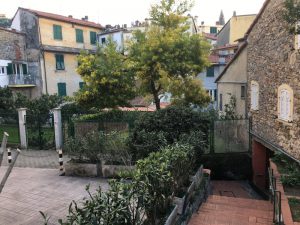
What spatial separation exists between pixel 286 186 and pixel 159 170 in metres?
4.91

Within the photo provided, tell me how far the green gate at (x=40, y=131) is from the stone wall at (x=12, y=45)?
12.9m

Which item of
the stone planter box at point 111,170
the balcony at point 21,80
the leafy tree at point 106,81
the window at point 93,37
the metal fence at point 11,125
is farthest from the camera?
the window at point 93,37

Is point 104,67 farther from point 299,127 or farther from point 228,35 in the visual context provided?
point 228,35

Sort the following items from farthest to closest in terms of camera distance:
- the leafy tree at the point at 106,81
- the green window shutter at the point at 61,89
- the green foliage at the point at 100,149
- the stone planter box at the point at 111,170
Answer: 1. the green window shutter at the point at 61,89
2. the leafy tree at the point at 106,81
3. the green foliage at the point at 100,149
4. the stone planter box at the point at 111,170

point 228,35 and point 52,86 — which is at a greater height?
point 228,35

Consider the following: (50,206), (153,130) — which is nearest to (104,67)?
(153,130)

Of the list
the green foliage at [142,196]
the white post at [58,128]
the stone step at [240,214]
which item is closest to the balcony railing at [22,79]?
the white post at [58,128]

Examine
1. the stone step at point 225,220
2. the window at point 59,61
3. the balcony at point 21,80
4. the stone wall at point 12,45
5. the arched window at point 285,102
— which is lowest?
the stone step at point 225,220

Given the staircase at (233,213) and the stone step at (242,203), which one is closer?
the staircase at (233,213)

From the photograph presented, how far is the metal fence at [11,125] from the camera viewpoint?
16.4 meters

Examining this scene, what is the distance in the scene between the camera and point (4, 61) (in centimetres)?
2614

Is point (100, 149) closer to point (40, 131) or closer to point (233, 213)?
point (233, 213)

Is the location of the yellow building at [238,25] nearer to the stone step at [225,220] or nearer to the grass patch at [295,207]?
the grass patch at [295,207]

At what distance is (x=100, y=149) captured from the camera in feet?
37.4
